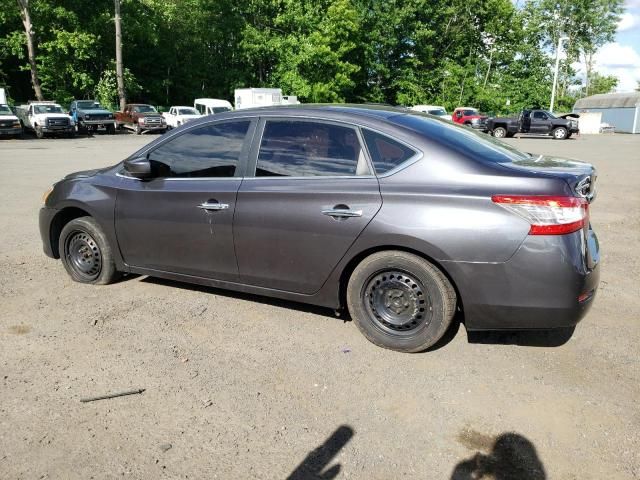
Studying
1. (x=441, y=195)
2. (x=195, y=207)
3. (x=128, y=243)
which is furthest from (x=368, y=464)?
(x=128, y=243)

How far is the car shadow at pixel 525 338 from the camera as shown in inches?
155

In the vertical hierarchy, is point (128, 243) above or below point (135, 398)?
above

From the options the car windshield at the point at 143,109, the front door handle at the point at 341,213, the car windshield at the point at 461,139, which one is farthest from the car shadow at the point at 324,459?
the car windshield at the point at 143,109

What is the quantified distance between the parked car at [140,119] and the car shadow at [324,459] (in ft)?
110

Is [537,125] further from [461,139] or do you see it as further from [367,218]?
[367,218]

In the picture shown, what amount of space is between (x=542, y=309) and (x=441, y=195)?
3.07ft

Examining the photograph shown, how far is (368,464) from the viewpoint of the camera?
2.62 meters

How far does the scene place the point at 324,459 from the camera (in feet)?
8.75

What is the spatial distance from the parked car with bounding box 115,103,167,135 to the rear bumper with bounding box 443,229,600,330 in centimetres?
3302

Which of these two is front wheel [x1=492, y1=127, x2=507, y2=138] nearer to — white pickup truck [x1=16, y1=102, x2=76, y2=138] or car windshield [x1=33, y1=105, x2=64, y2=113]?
white pickup truck [x1=16, y1=102, x2=76, y2=138]

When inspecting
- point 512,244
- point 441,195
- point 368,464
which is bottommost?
point 368,464

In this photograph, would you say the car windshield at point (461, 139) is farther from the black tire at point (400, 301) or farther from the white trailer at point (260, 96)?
the white trailer at point (260, 96)

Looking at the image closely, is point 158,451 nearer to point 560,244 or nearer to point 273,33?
point 560,244

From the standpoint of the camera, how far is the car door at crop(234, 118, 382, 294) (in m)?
3.73
